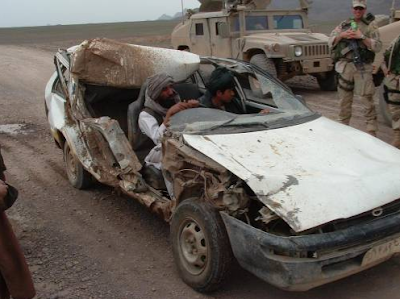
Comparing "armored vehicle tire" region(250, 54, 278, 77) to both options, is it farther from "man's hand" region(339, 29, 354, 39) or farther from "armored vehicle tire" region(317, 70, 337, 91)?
"man's hand" region(339, 29, 354, 39)

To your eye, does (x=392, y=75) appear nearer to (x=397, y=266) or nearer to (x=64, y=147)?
(x=397, y=266)

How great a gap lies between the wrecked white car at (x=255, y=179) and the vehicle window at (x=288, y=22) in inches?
272

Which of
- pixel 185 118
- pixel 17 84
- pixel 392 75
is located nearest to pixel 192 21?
pixel 17 84

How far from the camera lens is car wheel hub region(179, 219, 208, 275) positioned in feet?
10.8

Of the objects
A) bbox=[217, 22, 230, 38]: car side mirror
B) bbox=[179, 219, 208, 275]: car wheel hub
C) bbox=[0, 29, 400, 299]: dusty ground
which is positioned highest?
bbox=[217, 22, 230, 38]: car side mirror

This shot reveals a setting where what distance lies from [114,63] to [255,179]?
240 centimetres

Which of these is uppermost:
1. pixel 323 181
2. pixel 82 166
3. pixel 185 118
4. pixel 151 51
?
pixel 151 51

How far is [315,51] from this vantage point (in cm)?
1019

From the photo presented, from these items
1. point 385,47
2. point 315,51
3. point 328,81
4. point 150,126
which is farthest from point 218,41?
point 150,126

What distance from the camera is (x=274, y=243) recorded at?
2.79m

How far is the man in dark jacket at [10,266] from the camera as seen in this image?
2689mm

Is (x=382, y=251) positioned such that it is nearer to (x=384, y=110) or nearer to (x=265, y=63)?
(x=384, y=110)

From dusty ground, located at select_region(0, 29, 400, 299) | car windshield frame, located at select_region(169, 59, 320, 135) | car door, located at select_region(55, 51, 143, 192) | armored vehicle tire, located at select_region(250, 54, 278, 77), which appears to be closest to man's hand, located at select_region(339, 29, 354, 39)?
dusty ground, located at select_region(0, 29, 400, 299)

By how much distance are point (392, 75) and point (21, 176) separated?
465 cm
